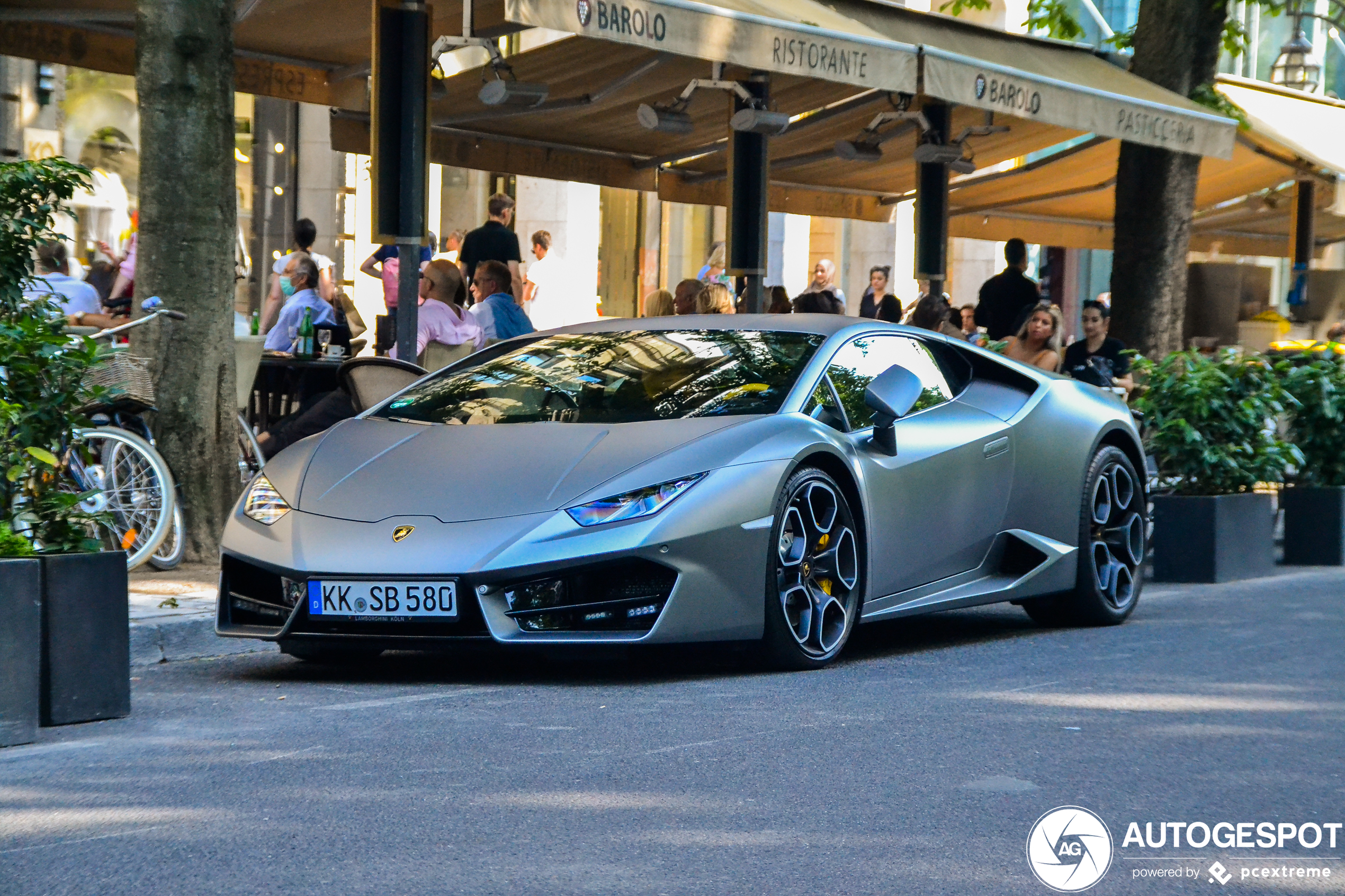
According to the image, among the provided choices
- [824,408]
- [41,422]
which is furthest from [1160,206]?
[41,422]

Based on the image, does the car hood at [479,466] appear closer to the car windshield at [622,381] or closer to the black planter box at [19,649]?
the car windshield at [622,381]

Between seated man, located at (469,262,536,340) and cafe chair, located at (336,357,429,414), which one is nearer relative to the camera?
cafe chair, located at (336,357,429,414)

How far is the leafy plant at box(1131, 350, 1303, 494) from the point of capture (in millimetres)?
10602

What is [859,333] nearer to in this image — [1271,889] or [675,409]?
[675,409]

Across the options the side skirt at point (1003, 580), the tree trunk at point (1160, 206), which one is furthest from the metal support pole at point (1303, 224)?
the side skirt at point (1003, 580)

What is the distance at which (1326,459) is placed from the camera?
38.2 feet

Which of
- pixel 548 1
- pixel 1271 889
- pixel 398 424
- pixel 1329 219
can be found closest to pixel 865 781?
pixel 1271 889

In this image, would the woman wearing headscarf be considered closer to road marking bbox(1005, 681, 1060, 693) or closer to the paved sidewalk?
the paved sidewalk

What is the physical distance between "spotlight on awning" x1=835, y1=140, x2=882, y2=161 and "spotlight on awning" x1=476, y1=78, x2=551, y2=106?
12.1ft

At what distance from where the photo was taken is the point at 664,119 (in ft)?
46.6

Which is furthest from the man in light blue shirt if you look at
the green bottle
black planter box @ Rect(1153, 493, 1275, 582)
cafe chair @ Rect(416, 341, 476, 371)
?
black planter box @ Rect(1153, 493, 1275, 582)

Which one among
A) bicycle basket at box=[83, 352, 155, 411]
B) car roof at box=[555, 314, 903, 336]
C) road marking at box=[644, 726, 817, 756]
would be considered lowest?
road marking at box=[644, 726, 817, 756]

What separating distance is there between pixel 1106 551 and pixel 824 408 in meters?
2.01
